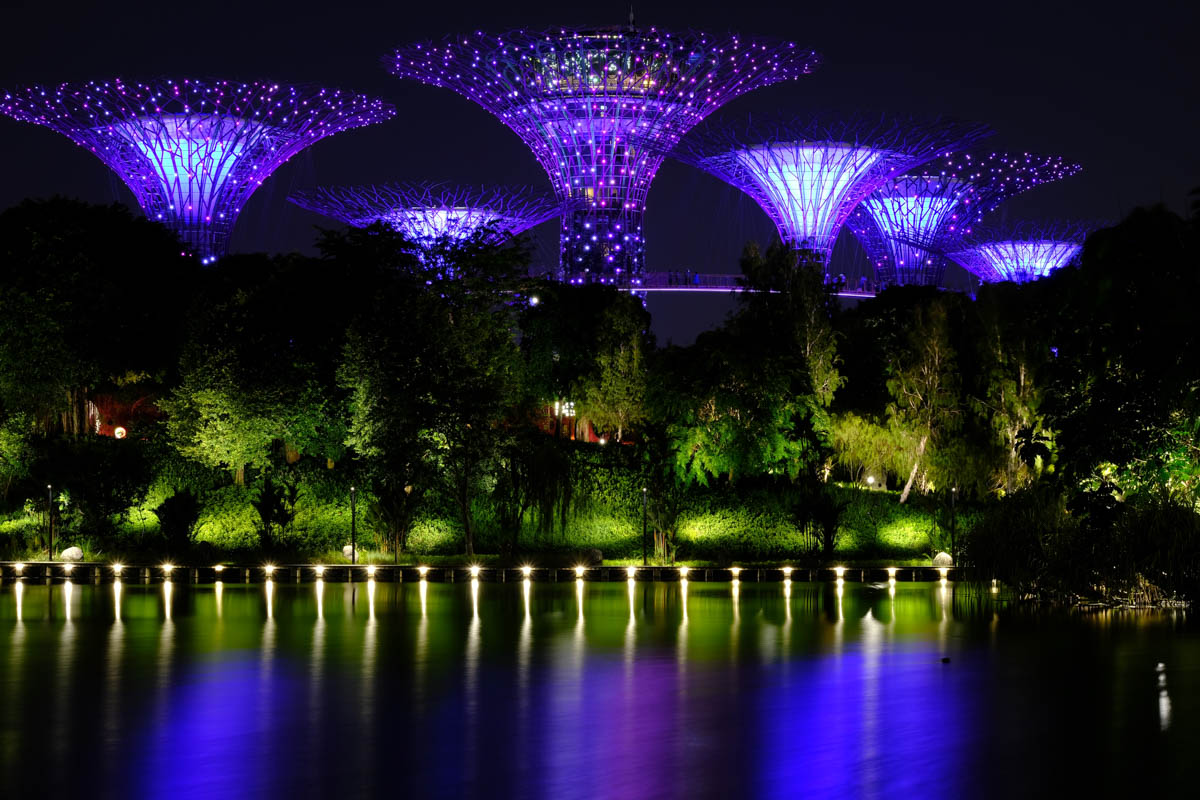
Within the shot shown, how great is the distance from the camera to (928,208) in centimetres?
7600

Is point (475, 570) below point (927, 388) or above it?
below

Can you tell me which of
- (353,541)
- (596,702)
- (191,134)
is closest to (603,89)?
(191,134)

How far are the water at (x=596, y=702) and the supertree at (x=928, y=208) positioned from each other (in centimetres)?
A: 5143

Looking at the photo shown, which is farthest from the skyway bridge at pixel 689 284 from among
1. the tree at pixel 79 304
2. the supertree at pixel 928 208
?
the tree at pixel 79 304

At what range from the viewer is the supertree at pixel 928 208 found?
71312 mm

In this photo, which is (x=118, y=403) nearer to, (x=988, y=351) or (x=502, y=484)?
(x=502, y=484)

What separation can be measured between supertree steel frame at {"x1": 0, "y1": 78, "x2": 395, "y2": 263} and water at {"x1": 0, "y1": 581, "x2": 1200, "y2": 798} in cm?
3402

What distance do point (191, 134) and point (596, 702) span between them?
46.1 meters

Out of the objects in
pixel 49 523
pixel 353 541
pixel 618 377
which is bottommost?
pixel 353 541

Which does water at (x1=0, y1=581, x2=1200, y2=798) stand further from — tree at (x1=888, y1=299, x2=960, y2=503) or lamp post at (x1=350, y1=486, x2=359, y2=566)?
tree at (x1=888, y1=299, x2=960, y2=503)

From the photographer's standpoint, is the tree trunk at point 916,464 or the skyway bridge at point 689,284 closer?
the tree trunk at point 916,464

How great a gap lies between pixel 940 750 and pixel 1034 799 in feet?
5.45

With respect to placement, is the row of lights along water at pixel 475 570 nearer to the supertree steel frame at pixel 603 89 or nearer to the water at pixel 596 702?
the water at pixel 596 702

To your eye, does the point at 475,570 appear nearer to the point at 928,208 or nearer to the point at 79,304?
the point at 79,304
